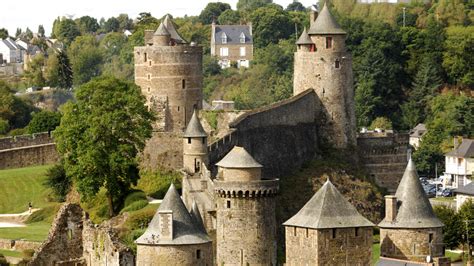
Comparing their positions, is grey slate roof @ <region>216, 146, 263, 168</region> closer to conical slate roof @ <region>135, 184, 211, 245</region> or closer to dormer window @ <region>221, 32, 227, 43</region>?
conical slate roof @ <region>135, 184, 211, 245</region>

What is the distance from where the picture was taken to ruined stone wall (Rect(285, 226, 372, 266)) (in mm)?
63000

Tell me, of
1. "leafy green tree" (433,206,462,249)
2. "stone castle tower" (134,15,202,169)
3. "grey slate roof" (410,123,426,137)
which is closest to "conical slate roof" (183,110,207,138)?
"stone castle tower" (134,15,202,169)

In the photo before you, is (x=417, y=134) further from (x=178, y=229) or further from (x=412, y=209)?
(x=178, y=229)

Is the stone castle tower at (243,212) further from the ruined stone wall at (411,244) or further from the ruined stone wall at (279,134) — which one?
the ruined stone wall at (279,134)

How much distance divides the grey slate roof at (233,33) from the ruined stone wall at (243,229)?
9804 cm

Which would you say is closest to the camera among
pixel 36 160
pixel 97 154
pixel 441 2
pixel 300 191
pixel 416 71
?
pixel 97 154

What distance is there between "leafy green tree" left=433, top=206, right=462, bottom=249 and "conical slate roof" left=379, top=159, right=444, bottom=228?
1718cm

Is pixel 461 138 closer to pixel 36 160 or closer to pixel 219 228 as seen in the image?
pixel 36 160

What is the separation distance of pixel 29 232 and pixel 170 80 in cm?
1456

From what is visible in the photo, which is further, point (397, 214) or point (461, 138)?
point (461, 138)

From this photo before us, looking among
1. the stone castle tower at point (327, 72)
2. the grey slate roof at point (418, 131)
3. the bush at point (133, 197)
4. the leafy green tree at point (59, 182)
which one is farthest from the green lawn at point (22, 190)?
the grey slate roof at point (418, 131)

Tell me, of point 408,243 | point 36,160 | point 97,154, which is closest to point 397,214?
point 408,243

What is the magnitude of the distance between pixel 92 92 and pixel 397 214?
2425 cm

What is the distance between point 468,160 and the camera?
119m
